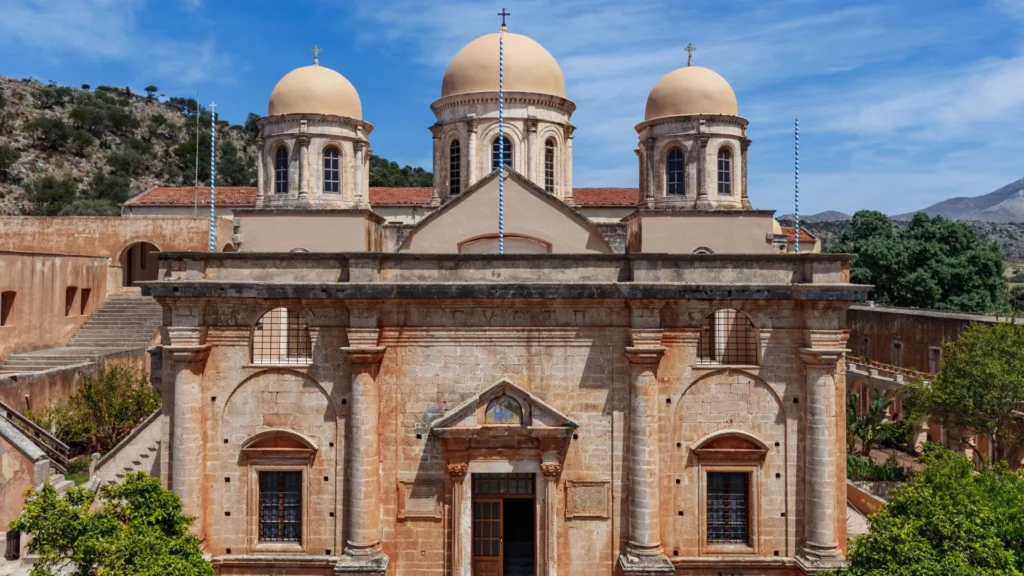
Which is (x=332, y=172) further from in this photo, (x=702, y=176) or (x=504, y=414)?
(x=504, y=414)

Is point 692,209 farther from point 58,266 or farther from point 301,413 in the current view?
point 58,266

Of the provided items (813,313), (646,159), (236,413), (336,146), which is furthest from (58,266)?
(813,313)

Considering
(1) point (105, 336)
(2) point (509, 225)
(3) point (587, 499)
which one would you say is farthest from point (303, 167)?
(3) point (587, 499)

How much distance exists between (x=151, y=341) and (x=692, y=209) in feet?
69.3

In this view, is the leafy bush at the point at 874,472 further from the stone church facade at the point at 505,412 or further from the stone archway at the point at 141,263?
the stone archway at the point at 141,263

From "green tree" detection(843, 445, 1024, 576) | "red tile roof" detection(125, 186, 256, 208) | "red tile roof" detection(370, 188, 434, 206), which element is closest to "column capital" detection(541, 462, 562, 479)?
"green tree" detection(843, 445, 1024, 576)

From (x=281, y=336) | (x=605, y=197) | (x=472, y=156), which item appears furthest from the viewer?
(x=605, y=197)

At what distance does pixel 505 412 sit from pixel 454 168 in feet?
38.0

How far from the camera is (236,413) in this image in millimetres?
13789

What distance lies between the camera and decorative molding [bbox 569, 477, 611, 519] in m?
13.8

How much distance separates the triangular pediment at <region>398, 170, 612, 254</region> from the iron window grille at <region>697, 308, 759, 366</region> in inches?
154

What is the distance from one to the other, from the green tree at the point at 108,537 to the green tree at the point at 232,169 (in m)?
63.1

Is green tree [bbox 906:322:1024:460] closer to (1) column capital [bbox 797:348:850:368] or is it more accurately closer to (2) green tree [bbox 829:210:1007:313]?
(1) column capital [bbox 797:348:850:368]

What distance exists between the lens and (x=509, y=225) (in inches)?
746
